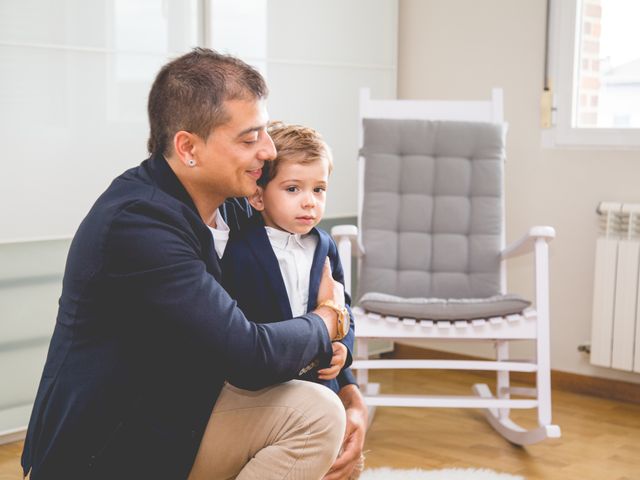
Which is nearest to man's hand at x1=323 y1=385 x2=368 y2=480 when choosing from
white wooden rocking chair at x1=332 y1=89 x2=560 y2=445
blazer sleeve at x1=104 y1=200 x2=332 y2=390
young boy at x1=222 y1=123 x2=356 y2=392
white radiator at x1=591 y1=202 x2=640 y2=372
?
young boy at x1=222 y1=123 x2=356 y2=392

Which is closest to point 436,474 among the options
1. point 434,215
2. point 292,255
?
point 434,215

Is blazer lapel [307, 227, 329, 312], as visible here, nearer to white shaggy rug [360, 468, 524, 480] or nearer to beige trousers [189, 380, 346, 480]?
beige trousers [189, 380, 346, 480]

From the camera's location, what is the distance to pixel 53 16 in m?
2.60

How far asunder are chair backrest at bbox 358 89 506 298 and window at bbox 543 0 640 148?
40 centimetres

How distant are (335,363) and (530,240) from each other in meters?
1.28

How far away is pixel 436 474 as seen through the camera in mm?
2457

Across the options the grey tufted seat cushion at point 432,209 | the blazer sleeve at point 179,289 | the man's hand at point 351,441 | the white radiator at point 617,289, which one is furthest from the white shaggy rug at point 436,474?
the blazer sleeve at point 179,289

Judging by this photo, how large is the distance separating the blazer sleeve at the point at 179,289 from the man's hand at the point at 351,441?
0.29m

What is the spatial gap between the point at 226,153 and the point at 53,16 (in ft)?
4.58

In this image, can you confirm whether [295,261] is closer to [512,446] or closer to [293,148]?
[293,148]

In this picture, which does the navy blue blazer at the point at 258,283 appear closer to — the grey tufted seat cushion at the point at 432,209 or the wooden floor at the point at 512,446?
the wooden floor at the point at 512,446

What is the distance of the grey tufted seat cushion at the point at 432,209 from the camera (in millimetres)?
2979

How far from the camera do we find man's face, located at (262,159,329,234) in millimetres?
1675

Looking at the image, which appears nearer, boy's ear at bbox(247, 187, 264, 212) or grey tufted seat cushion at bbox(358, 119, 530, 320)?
boy's ear at bbox(247, 187, 264, 212)
